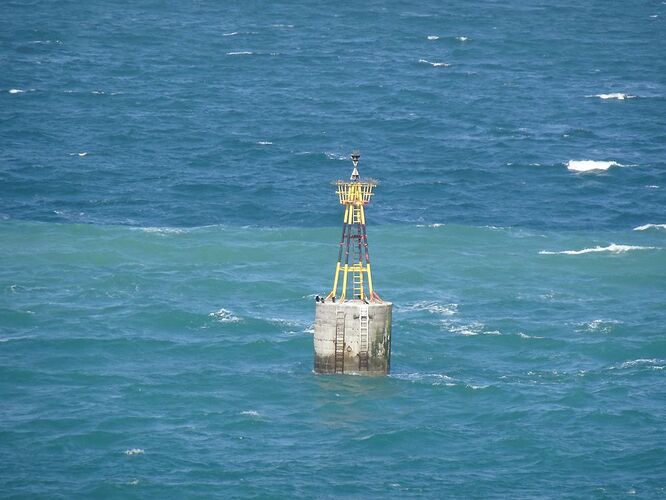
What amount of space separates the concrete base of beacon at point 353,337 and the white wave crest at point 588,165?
3030 inches

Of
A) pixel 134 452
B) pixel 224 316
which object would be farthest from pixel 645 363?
pixel 134 452

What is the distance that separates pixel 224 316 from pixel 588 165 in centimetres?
6864

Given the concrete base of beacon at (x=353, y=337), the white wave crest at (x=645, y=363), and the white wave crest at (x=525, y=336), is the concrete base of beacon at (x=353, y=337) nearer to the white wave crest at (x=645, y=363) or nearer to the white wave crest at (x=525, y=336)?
the white wave crest at (x=525, y=336)

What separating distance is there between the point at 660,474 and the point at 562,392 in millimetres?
15091

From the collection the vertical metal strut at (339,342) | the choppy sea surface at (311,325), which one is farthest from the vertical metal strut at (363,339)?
the choppy sea surface at (311,325)

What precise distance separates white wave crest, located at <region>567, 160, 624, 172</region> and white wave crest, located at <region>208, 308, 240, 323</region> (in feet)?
214

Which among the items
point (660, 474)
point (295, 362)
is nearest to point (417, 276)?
point (295, 362)

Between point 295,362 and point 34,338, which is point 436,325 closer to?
point 295,362

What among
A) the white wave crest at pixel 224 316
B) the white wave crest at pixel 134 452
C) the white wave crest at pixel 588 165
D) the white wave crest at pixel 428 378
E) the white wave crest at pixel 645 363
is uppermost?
the white wave crest at pixel 588 165

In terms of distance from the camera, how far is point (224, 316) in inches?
5472

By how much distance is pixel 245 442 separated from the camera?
370 feet

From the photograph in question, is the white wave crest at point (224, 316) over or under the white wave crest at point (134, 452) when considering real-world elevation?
over

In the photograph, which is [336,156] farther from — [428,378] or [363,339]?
[363,339]

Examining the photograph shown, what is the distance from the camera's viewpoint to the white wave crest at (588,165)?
194 metres
